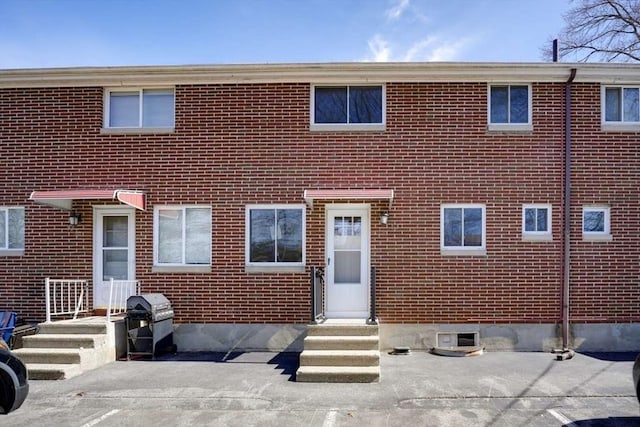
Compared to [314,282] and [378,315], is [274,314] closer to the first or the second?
[314,282]

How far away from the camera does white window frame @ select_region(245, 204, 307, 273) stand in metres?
9.18

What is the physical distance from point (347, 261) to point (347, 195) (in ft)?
5.12

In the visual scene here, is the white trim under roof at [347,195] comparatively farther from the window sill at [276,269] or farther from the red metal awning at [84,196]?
the red metal awning at [84,196]

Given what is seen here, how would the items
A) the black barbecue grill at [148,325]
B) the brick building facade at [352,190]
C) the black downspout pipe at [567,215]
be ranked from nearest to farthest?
the black barbecue grill at [148,325] < the black downspout pipe at [567,215] < the brick building facade at [352,190]

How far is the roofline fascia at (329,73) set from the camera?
908cm

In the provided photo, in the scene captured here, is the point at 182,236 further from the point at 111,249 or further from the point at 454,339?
the point at 454,339

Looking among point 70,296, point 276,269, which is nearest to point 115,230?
point 70,296

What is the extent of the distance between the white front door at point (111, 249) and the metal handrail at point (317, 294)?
387 cm

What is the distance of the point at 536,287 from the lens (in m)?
9.09

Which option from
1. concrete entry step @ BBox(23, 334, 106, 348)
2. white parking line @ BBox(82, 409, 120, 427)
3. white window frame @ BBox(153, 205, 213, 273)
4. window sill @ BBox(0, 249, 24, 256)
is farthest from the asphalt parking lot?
window sill @ BBox(0, 249, 24, 256)

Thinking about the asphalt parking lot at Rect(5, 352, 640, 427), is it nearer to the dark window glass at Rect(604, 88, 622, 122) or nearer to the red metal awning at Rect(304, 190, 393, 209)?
the red metal awning at Rect(304, 190, 393, 209)

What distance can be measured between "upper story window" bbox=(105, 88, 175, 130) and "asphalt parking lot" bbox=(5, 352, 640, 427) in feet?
15.9

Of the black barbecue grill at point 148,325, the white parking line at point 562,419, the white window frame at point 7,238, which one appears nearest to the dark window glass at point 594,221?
the white parking line at point 562,419

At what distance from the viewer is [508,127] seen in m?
9.26
